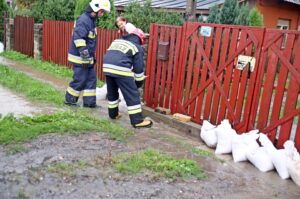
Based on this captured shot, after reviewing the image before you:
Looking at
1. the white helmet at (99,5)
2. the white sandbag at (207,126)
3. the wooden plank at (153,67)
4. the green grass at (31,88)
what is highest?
the white helmet at (99,5)

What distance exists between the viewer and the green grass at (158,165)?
4.19 meters

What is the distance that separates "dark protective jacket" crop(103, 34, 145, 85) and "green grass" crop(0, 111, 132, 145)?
0.79m

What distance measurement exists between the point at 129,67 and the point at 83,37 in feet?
4.24

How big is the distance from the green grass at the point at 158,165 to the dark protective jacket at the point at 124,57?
1579 mm

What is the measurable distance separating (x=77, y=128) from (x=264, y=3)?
11734 millimetres

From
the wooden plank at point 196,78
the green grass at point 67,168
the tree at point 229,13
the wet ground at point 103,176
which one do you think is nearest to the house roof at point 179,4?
the tree at point 229,13

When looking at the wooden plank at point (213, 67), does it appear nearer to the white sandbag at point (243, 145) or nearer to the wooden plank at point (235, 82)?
the wooden plank at point (235, 82)

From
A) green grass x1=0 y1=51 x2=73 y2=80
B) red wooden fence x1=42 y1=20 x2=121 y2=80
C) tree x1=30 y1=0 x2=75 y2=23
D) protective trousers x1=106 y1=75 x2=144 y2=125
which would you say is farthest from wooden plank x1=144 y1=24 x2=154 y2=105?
tree x1=30 y1=0 x2=75 y2=23

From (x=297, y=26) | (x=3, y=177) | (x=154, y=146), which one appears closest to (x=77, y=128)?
(x=154, y=146)

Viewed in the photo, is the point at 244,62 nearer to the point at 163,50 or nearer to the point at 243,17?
the point at 163,50

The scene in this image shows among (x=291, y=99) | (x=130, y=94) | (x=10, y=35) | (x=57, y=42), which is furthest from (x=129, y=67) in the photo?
(x=10, y=35)

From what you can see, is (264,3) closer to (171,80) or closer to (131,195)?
(171,80)

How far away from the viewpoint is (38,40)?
1269cm

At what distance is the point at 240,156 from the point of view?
489cm
